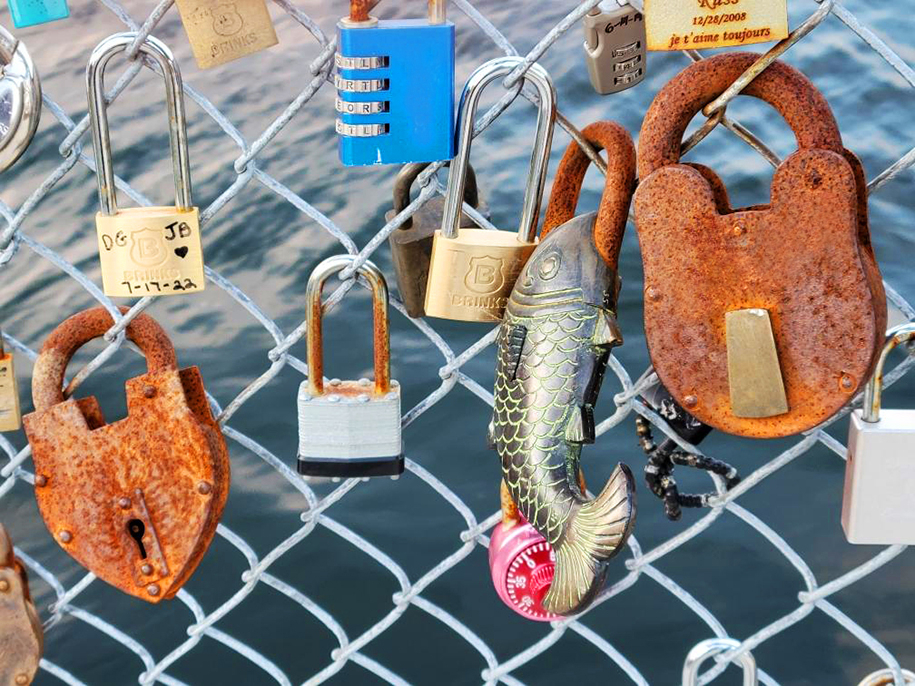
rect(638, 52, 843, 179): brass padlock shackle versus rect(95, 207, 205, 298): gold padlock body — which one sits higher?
rect(638, 52, 843, 179): brass padlock shackle

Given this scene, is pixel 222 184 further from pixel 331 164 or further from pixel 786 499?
pixel 786 499

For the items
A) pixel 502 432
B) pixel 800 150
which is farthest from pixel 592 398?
pixel 800 150

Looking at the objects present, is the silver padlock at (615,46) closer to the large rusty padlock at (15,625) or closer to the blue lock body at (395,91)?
the blue lock body at (395,91)

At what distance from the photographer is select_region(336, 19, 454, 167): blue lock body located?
831 millimetres

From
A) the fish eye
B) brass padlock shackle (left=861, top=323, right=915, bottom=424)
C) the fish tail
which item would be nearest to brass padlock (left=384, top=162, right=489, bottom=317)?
the fish eye

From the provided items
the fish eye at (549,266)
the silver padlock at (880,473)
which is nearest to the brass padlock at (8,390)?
the fish eye at (549,266)

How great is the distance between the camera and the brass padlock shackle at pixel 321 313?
996 mm

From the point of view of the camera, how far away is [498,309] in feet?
3.12

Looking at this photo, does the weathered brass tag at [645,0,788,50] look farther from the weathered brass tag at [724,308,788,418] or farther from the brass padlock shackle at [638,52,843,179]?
the weathered brass tag at [724,308,788,418]

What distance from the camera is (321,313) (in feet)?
3.34

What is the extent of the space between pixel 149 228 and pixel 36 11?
7.9 inches

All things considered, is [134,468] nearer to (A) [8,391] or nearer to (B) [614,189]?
(A) [8,391]

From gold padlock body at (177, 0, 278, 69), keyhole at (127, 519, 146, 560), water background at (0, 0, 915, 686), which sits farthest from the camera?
water background at (0, 0, 915, 686)

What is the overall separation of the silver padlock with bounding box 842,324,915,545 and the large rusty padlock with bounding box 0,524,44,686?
2.83ft
